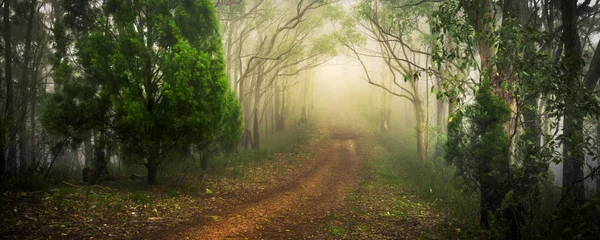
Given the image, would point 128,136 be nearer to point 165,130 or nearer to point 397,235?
point 165,130

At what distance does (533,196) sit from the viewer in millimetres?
6336

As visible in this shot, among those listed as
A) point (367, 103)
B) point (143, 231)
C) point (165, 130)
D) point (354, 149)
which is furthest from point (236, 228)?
point (367, 103)

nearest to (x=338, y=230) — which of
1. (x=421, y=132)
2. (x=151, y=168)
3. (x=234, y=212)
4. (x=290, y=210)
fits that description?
(x=290, y=210)

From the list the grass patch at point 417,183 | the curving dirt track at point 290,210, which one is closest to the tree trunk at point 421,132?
the grass patch at point 417,183

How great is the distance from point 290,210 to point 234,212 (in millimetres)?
1615

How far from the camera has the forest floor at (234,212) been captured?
22.2 ft

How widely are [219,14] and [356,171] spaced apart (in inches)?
494

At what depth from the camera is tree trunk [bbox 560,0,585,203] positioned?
6.11 m

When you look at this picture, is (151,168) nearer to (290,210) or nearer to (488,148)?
(290,210)

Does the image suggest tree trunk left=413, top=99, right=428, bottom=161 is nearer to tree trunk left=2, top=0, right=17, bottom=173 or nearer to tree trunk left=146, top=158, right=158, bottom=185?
tree trunk left=146, top=158, right=158, bottom=185

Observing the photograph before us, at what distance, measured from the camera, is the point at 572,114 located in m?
6.52

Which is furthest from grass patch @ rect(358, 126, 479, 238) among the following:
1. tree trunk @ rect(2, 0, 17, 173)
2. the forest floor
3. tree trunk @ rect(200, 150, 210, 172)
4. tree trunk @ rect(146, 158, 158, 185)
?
tree trunk @ rect(2, 0, 17, 173)

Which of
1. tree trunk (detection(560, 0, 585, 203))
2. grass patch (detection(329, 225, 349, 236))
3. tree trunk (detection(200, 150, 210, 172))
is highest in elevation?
tree trunk (detection(560, 0, 585, 203))

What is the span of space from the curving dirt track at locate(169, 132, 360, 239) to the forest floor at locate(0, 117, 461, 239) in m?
0.02
